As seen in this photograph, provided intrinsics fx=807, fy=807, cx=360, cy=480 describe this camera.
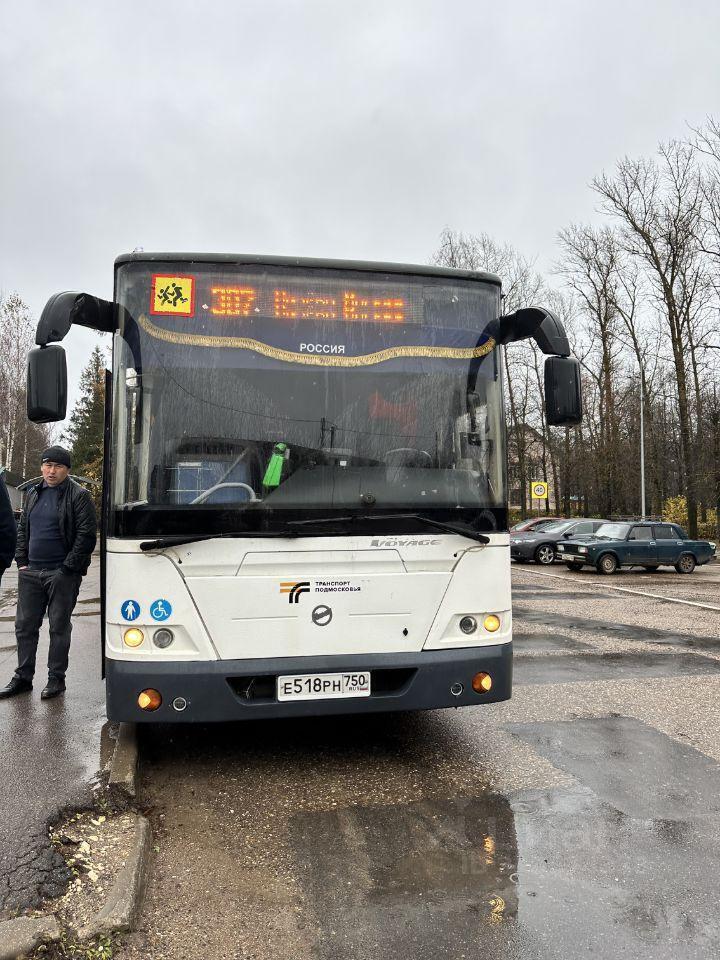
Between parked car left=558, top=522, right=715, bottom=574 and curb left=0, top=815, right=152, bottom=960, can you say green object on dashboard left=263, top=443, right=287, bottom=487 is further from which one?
parked car left=558, top=522, right=715, bottom=574

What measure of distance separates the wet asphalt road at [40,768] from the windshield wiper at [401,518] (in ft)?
6.27

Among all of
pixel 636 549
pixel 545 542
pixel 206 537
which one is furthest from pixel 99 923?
pixel 545 542

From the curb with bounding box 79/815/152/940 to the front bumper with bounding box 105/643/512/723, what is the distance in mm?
860

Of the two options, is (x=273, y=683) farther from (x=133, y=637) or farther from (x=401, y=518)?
(x=401, y=518)

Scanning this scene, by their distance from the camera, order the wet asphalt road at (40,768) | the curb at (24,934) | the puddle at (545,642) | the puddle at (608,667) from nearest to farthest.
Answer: the curb at (24,934) < the wet asphalt road at (40,768) < the puddle at (608,667) < the puddle at (545,642)

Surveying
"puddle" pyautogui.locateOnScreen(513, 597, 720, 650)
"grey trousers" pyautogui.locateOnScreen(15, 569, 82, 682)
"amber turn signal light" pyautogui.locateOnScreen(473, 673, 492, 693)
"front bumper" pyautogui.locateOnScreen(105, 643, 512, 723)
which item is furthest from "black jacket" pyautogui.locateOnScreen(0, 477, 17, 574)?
"puddle" pyautogui.locateOnScreen(513, 597, 720, 650)

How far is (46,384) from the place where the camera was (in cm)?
462

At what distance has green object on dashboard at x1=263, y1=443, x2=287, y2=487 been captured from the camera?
462 cm

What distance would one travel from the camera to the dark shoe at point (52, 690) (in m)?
6.62

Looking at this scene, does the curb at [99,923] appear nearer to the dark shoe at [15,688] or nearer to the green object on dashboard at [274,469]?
the green object on dashboard at [274,469]

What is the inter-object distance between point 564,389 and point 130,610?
3060mm

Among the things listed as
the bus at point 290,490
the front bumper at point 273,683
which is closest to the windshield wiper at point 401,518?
the bus at point 290,490

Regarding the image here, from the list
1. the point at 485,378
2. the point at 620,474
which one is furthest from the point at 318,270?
the point at 620,474

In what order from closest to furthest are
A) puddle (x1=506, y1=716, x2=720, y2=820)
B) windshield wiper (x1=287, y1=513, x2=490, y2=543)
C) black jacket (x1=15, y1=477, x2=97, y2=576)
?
puddle (x1=506, y1=716, x2=720, y2=820), windshield wiper (x1=287, y1=513, x2=490, y2=543), black jacket (x1=15, y1=477, x2=97, y2=576)
